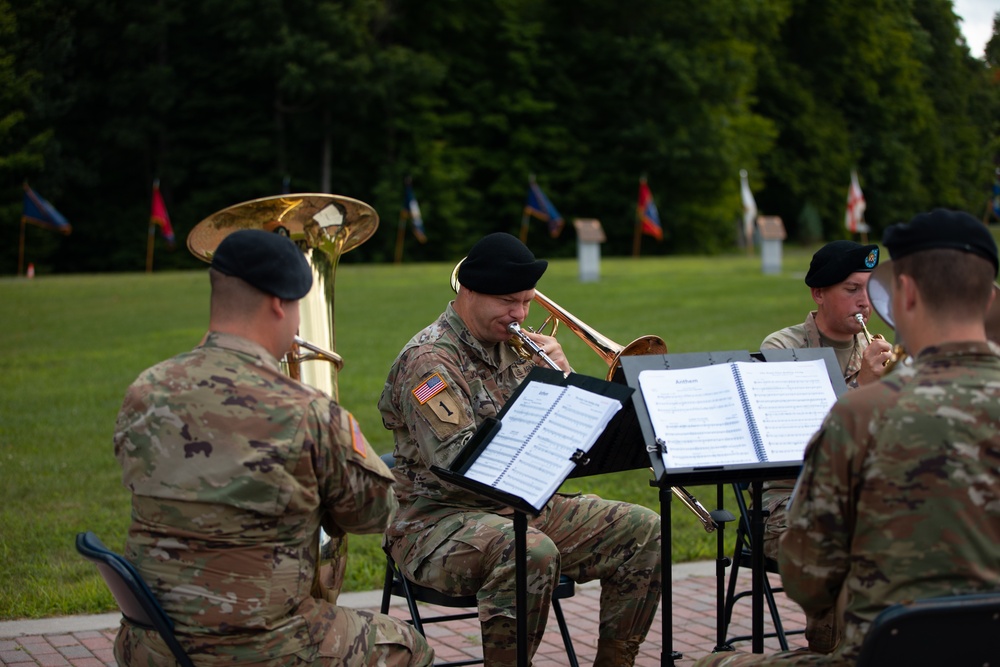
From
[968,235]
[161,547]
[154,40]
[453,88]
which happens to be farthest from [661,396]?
[453,88]

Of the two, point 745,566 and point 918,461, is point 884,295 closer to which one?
point 918,461

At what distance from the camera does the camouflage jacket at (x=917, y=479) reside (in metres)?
2.60

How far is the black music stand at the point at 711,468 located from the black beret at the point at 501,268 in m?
0.89

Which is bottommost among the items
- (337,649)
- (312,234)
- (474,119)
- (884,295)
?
(337,649)

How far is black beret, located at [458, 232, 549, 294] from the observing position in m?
4.43

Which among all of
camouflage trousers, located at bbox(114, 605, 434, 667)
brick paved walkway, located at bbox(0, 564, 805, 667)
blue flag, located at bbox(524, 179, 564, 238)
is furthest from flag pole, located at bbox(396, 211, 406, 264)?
camouflage trousers, located at bbox(114, 605, 434, 667)

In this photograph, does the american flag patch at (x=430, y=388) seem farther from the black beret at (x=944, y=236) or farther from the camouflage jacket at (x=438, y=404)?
the black beret at (x=944, y=236)

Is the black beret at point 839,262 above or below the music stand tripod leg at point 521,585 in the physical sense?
above

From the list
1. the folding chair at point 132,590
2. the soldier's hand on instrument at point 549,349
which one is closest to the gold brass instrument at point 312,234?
the soldier's hand on instrument at point 549,349

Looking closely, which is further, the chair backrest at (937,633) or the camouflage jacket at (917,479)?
the camouflage jacket at (917,479)

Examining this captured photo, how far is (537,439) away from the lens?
356 centimetres

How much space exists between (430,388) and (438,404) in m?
0.08

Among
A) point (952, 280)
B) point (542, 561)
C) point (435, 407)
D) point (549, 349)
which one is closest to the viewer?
point (952, 280)

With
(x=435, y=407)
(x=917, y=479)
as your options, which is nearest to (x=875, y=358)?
(x=435, y=407)
